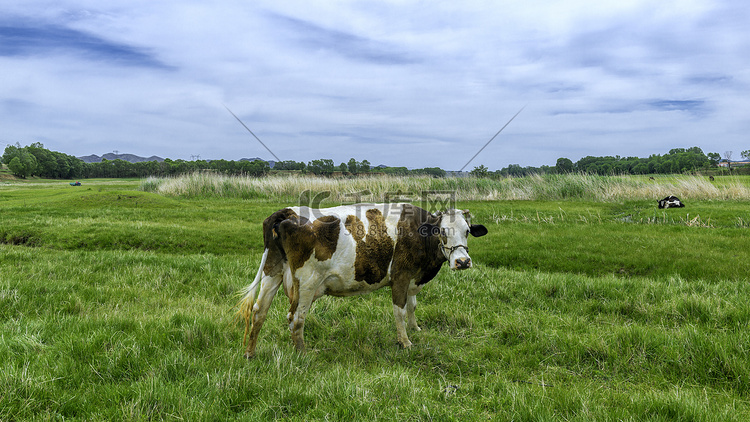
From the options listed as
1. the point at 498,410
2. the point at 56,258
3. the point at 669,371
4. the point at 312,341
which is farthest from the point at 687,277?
the point at 56,258

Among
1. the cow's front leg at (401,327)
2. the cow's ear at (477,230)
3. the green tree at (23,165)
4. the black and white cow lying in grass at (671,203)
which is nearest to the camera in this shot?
the cow's front leg at (401,327)

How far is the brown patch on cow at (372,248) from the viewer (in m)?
5.07

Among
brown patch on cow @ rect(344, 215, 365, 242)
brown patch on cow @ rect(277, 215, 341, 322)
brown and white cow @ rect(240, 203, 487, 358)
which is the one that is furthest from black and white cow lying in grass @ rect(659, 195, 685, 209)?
brown patch on cow @ rect(277, 215, 341, 322)

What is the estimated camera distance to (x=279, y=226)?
4844 millimetres

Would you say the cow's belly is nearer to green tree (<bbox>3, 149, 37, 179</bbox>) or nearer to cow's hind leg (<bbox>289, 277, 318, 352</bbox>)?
cow's hind leg (<bbox>289, 277, 318, 352</bbox>)

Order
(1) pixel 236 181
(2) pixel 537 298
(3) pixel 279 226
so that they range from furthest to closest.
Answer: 1. (1) pixel 236 181
2. (2) pixel 537 298
3. (3) pixel 279 226

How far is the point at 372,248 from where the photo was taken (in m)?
5.16

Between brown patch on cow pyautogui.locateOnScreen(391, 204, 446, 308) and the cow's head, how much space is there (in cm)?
8

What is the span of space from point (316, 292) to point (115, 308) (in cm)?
346

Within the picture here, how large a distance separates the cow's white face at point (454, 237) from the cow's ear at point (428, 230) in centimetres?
14

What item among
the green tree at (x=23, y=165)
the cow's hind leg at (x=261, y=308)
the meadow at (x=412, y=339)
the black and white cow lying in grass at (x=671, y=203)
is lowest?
the meadow at (x=412, y=339)

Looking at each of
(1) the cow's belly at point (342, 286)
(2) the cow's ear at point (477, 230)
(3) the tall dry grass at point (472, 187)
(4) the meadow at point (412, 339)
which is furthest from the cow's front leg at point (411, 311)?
Result: (3) the tall dry grass at point (472, 187)

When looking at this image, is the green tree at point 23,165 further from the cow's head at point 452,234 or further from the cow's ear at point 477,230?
the cow's ear at point 477,230

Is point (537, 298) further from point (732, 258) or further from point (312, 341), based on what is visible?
point (732, 258)
